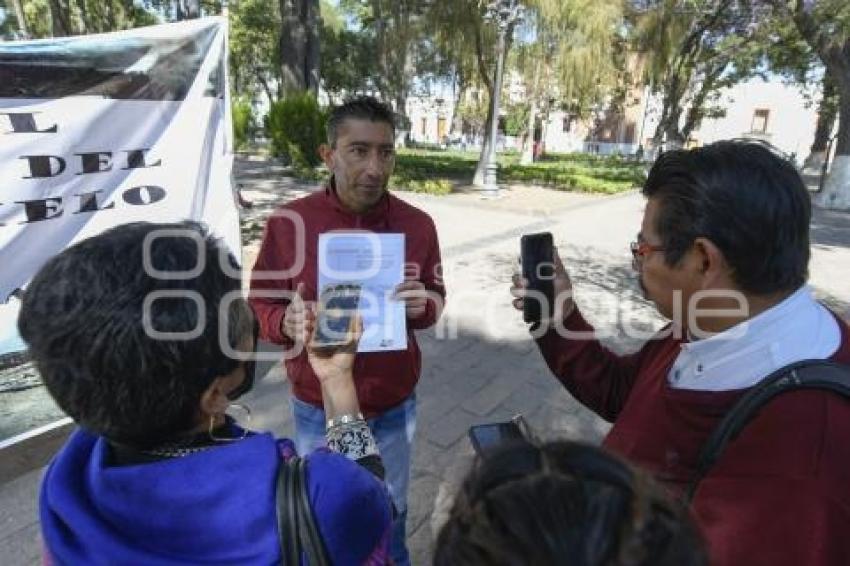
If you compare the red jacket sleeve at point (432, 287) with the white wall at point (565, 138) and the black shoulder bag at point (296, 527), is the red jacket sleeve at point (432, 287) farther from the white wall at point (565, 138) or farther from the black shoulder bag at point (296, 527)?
the white wall at point (565, 138)

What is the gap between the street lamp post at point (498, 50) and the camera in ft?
42.3

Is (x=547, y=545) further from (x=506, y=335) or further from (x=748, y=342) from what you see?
(x=506, y=335)

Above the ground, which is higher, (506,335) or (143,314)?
(143,314)

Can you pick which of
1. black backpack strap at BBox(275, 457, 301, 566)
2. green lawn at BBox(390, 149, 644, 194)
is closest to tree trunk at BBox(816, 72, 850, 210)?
green lawn at BBox(390, 149, 644, 194)

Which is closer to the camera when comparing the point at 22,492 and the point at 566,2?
the point at 22,492

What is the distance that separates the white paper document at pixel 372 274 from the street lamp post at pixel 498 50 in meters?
11.9

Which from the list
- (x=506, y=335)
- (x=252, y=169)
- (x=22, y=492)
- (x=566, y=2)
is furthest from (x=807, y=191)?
(x=252, y=169)

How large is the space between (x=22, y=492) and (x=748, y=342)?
306 centimetres

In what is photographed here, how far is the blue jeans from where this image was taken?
2.06m

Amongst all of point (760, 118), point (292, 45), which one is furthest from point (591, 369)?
point (760, 118)

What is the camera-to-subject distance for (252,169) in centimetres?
1831

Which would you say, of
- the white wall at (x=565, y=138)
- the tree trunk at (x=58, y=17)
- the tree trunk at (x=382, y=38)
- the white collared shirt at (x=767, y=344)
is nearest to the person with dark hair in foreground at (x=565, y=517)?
the white collared shirt at (x=767, y=344)

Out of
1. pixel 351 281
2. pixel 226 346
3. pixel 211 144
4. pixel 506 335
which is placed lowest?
pixel 506 335

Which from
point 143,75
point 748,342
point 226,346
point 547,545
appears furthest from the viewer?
point 143,75
